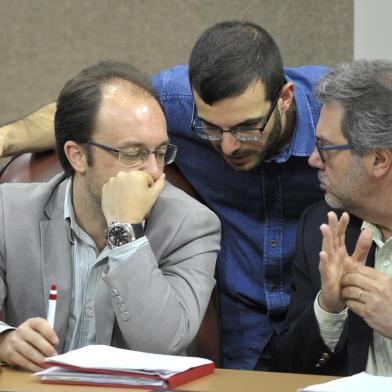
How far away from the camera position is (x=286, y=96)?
2.32m

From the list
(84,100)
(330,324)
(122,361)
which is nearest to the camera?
(122,361)

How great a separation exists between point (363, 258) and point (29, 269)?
29.2 inches

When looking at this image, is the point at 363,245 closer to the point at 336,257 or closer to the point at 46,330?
the point at 336,257

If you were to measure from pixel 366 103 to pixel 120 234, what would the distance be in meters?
0.61

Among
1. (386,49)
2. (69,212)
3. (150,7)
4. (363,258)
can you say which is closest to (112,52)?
(150,7)

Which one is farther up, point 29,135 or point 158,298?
point 29,135

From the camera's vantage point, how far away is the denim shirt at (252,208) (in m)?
2.38

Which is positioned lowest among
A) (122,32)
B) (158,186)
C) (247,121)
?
(158,186)

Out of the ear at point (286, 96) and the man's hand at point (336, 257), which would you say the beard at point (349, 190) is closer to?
the man's hand at point (336, 257)

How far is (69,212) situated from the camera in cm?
215

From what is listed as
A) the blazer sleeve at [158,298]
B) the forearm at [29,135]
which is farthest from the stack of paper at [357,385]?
the forearm at [29,135]

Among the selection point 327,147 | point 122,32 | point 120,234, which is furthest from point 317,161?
point 122,32

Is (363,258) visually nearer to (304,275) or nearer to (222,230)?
(304,275)

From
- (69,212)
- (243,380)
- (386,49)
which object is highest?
(386,49)
